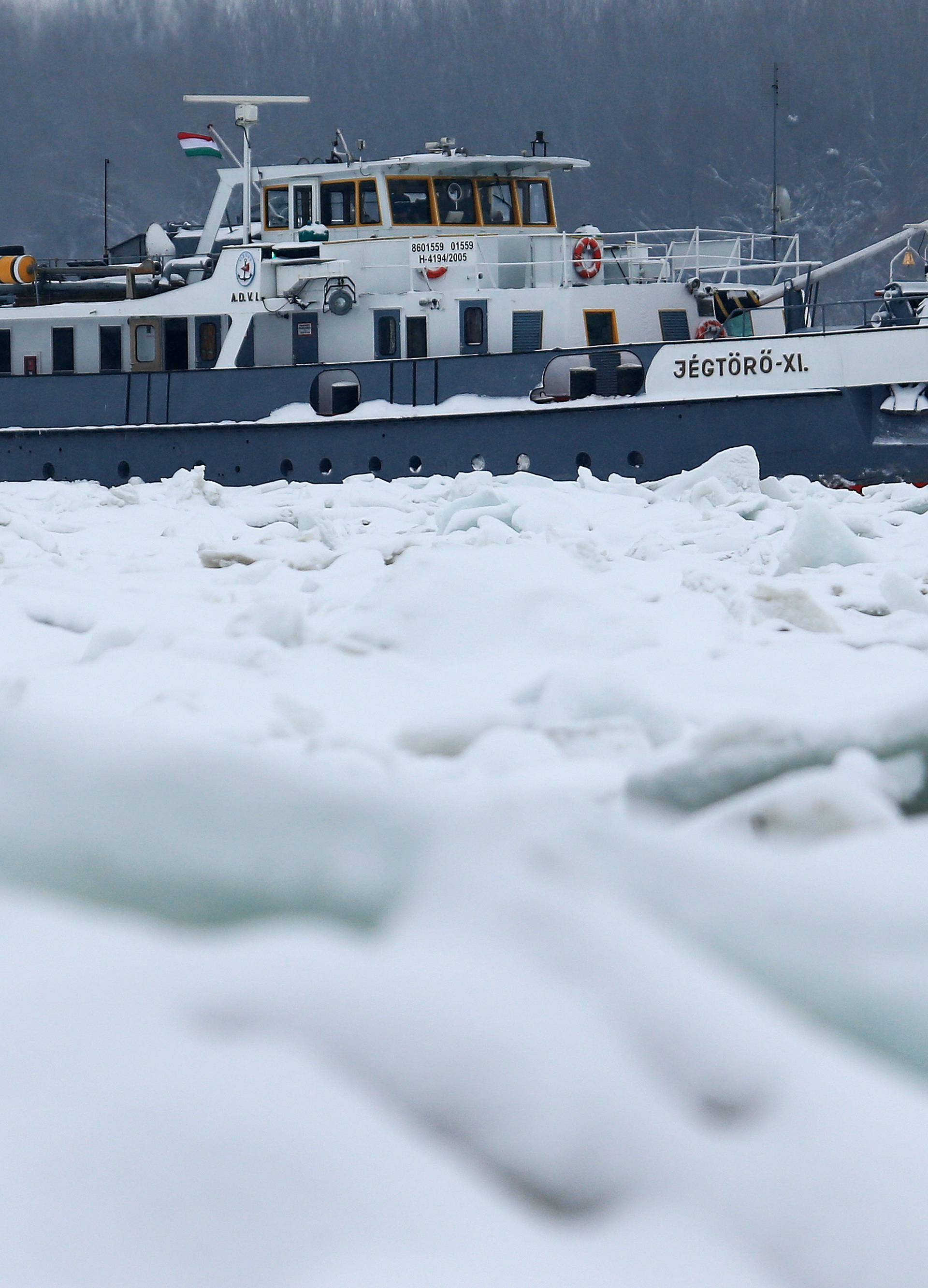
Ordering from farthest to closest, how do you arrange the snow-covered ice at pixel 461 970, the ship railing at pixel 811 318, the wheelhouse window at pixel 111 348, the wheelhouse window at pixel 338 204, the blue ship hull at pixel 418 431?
the wheelhouse window at pixel 111 348 < the wheelhouse window at pixel 338 204 < the ship railing at pixel 811 318 < the blue ship hull at pixel 418 431 < the snow-covered ice at pixel 461 970

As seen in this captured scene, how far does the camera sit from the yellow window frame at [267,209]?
522 inches

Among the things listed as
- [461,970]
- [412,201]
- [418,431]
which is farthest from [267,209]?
[461,970]

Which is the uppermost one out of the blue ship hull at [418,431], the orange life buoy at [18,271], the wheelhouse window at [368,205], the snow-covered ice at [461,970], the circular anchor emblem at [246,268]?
the wheelhouse window at [368,205]

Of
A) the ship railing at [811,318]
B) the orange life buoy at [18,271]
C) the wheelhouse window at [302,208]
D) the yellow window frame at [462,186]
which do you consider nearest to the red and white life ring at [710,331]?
the ship railing at [811,318]

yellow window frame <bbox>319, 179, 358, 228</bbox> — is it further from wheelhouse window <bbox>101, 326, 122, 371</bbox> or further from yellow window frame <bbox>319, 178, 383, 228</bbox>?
wheelhouse window <bbox>101, 326, 122, 371</bbox>

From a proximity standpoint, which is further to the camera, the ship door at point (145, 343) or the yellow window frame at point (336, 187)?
the ship door at point (145, 343)

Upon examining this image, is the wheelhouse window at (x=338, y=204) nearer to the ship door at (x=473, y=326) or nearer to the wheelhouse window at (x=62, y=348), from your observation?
the ship door at (x=473, y=326)

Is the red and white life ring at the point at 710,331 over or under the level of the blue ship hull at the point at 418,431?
over

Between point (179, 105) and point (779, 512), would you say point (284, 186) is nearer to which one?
point (779, 512)

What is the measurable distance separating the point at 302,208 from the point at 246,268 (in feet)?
4.03

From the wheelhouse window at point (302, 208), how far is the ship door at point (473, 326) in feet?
7.32

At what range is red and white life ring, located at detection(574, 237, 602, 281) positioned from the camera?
40.9ft

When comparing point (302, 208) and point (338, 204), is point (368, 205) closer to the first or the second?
point (338, 204)

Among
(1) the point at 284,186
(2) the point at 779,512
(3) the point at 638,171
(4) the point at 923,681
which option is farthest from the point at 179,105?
(4) the point at 923,681
